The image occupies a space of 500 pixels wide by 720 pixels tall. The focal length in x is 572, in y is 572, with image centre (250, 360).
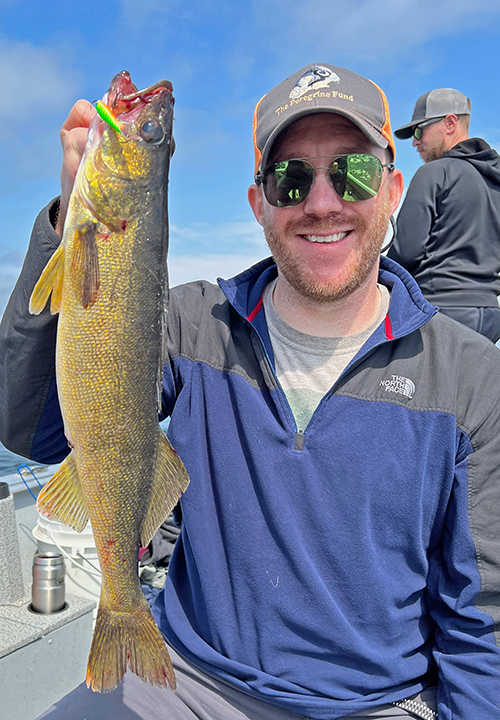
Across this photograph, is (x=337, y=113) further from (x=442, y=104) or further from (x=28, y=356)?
(x=442, y=104)

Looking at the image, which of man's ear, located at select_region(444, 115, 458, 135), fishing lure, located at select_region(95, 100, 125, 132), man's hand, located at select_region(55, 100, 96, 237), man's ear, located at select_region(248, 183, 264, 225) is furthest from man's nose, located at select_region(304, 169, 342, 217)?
man's ear, located at select_region(444, 115, 458, 135)

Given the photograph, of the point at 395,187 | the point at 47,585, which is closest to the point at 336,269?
the point at 395,187

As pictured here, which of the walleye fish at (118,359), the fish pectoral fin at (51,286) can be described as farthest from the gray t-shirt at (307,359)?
the fish pectoral fin at (51,286)

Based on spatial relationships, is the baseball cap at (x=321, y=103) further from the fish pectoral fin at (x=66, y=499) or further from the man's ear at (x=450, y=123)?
the man's ear at (x=450, y=123)

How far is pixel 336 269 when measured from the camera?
244cm

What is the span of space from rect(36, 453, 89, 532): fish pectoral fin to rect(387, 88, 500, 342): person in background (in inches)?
135

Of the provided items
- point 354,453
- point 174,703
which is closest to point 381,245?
point 354,453

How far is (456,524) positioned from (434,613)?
39 cm

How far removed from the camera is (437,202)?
455cm

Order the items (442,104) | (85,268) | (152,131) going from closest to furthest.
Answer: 1. (85,268)
2. (152,131)
3. (442,104)

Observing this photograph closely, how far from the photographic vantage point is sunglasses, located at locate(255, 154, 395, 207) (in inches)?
92.5

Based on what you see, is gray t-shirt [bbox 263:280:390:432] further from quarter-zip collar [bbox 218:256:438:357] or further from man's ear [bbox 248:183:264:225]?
man's ear [bbox 248:183:264:225]

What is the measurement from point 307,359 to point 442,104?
12.2 feet

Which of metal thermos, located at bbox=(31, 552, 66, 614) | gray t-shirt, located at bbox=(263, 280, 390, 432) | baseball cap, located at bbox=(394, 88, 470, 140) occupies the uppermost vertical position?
baseball cap, located at bbox=(394, 88, 470, 140)
